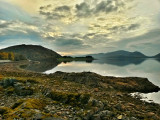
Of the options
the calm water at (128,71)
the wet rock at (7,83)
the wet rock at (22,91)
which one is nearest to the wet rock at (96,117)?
the wet rock at (22,91)

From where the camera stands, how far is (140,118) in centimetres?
1227

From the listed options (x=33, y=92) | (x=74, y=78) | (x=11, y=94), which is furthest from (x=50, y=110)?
(x=74, y=78)

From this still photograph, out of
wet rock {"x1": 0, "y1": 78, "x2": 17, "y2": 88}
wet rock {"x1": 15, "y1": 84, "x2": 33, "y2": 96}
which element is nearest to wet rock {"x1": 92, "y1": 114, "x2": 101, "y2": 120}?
wet rock {"x1": 15, "y1": 84, "x2": 33, "y2": 96}

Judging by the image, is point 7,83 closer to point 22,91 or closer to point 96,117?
point 22,91

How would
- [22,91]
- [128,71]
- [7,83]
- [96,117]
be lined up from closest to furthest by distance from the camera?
[96,117], [22,91], [7,83], [128,71]

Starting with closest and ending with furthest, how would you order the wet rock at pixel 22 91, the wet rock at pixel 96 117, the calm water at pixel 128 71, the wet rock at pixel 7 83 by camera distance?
the wet rock at pixel 96 117, the wet rock at pixel 22 91, the wet rock at pixel 7 83, the calm water at pixel 128 71

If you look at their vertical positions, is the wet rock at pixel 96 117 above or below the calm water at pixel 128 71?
above

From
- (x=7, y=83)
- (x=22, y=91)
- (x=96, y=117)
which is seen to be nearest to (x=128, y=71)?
(x=7, y=83)

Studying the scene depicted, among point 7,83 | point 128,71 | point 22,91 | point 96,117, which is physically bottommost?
point 128,71

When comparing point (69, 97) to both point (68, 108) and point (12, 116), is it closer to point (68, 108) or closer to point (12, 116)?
point (68, 108)

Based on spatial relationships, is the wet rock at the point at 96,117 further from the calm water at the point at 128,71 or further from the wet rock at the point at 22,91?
the calm water at the point at 128,71

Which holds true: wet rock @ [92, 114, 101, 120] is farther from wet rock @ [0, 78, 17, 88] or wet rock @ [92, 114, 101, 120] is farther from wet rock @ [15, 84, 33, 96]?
wet rock @ [0, 78, 17, 88]

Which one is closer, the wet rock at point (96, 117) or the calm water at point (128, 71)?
the wet rock at point (96, 117)

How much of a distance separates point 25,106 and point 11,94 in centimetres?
633
